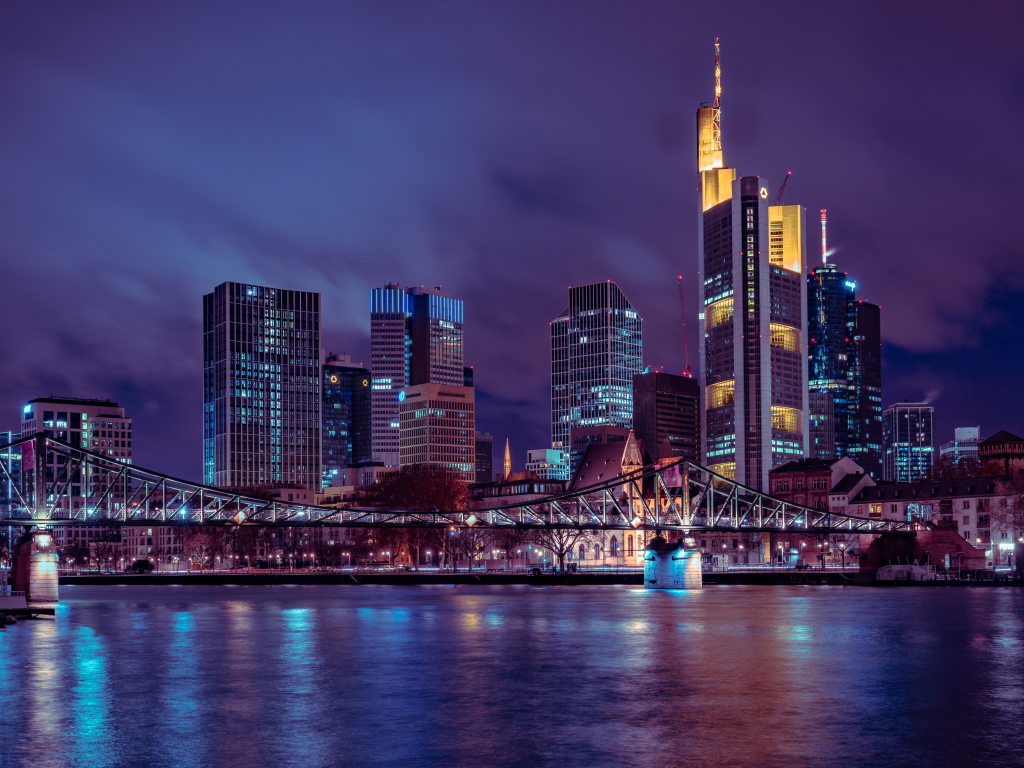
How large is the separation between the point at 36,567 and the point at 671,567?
206 feet

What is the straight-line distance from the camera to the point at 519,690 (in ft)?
131

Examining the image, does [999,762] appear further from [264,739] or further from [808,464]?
[808,464]

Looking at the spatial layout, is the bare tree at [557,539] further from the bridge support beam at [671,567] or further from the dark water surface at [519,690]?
the dark water surface at [519,690]

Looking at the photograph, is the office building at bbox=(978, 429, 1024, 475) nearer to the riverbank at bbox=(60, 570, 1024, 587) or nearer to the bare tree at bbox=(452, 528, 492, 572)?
the riverbank at bbox=(60, 570, 1024, 587)

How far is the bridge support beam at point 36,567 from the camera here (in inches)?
3757

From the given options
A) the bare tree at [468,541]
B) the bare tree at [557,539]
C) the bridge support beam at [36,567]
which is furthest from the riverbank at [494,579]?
the bridge support beam at [36,567]

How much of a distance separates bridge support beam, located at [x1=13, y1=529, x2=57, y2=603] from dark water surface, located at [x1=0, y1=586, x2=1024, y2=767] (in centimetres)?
2016

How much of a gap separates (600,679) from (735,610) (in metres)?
42.0

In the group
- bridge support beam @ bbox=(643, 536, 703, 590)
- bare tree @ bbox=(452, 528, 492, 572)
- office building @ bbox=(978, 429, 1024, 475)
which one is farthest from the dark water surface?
office building @ bbox=(978, 429, 1024, 475)

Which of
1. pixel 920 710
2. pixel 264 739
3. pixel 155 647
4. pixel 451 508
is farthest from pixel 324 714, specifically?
pixel 451 508

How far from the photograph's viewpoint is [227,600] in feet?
353

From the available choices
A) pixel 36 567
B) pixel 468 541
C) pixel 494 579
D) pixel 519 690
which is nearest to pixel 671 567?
pixel 494 579

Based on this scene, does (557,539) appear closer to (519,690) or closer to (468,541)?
(468,541)

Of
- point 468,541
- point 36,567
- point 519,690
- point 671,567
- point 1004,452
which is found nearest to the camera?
point 519,690
